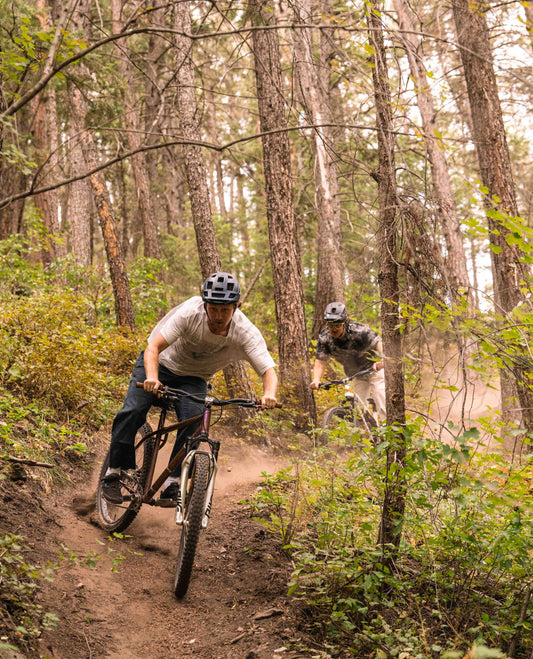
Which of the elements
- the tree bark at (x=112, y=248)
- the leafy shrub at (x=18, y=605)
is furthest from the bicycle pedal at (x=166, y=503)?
the tree bark at (x=112, y=248)

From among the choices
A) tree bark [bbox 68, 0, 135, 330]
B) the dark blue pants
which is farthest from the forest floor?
tree bark [bbox 68, 0, 135, 330]

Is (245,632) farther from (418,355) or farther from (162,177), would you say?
(162,177)

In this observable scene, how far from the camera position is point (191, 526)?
4562 mm

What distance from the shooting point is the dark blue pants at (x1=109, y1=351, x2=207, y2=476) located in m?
5.44

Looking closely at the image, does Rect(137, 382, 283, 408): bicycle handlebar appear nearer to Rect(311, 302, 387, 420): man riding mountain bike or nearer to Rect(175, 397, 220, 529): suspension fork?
Rect(175, 397, 220, 529): suspension fork

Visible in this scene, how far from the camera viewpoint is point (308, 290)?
65.6 feet

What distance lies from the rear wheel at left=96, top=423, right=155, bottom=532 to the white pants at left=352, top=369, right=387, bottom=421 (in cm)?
403

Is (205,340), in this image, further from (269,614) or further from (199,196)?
(199,196)

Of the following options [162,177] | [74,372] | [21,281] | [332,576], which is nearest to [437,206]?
[332,576]

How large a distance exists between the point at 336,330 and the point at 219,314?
3.53m

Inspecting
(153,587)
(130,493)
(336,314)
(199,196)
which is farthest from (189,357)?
(199,196)

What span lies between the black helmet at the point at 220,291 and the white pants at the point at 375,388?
4435mm

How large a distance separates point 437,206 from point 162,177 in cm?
2472

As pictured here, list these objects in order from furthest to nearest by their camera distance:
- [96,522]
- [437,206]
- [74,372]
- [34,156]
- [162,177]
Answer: [162,177] < [34,156] < [74,372] < [96,522] < [437,206]
